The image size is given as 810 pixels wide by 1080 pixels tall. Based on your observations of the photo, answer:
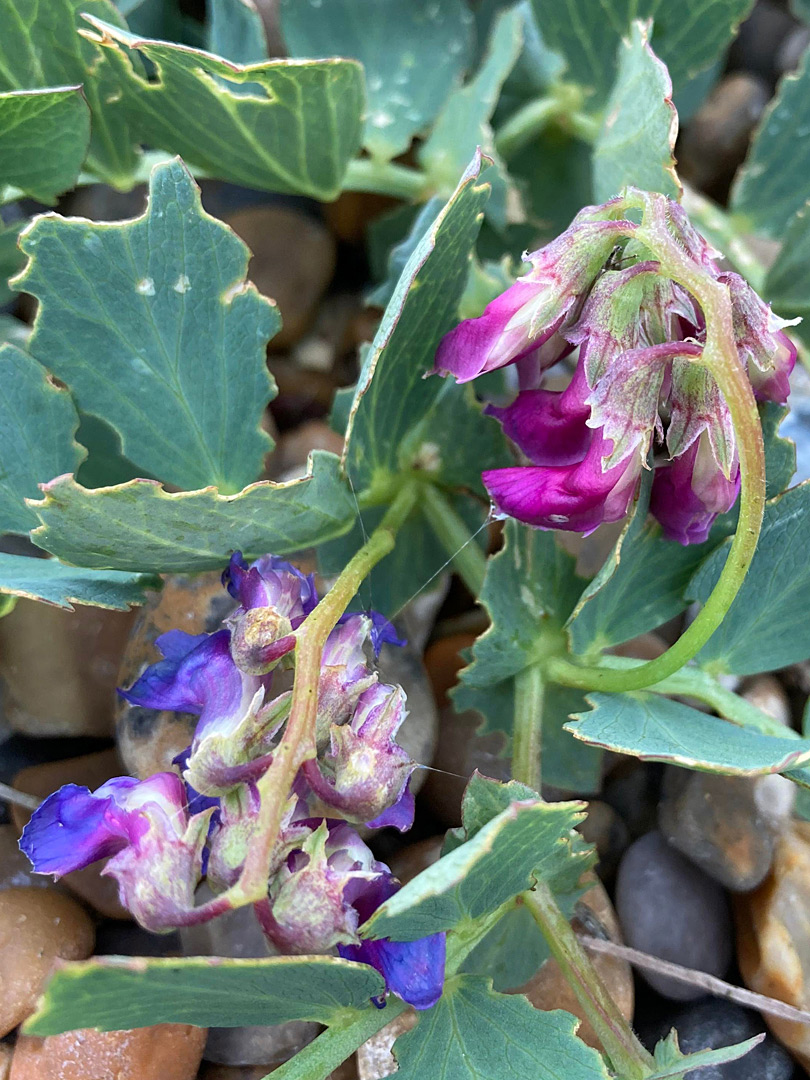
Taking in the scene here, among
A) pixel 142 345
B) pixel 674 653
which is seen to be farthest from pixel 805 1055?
pixel 142 345

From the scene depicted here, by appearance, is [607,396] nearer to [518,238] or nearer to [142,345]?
[142,345]

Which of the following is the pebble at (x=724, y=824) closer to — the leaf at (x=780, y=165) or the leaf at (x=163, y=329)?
the leaf at (x=163, y=329)

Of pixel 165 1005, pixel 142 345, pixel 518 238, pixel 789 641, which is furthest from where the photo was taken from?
pixel 518 238

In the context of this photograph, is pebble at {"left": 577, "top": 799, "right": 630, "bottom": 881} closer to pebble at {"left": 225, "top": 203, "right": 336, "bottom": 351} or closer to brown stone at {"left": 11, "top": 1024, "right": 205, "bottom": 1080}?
brown stone at {"left": 11, "top": 1024, "right": 205, "bottom": 1080}

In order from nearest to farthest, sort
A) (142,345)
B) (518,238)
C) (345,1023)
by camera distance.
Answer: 1. (345,1023)
2. (142,345)
3. (518,238)

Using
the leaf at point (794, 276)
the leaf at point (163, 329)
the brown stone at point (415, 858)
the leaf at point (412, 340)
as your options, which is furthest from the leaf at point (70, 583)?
the leaf at point (794, 276)

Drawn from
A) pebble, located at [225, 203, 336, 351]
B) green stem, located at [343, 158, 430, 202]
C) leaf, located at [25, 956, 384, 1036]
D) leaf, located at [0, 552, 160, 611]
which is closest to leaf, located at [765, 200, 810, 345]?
green stem, located at [343, 158, 430, 202]
